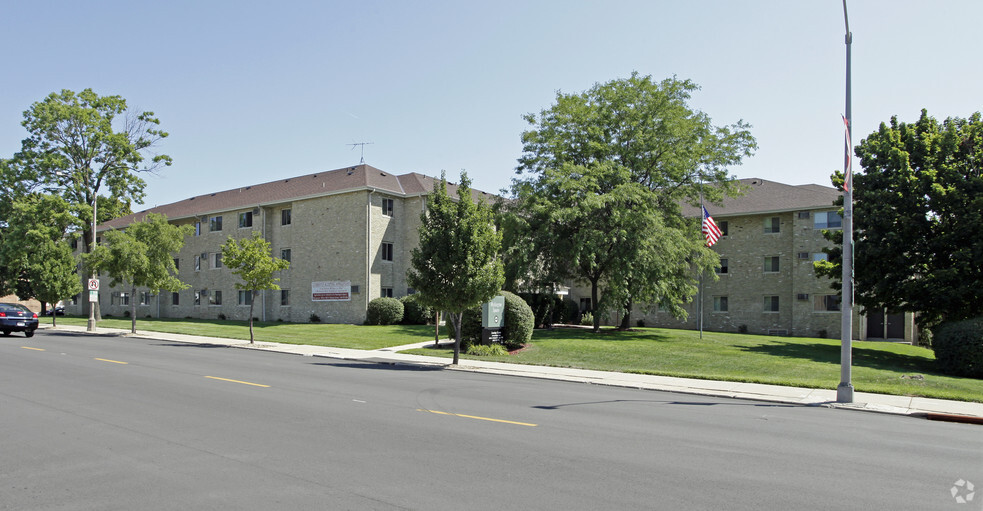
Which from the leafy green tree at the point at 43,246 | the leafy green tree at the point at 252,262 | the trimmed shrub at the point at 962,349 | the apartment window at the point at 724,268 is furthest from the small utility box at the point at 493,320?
the leafy green tree at the point at 43,246

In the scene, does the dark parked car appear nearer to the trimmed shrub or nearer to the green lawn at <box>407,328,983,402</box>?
the green lawn at <box>407,328,983,402</box>

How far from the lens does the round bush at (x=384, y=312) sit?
3500 cm

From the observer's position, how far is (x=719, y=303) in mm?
40219

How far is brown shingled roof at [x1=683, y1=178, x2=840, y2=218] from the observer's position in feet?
120

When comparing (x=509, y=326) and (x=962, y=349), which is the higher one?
(x=509, y=326)

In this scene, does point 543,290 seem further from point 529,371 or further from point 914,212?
point 914,212

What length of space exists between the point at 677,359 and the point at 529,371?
589cm

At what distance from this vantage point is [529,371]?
706 inches

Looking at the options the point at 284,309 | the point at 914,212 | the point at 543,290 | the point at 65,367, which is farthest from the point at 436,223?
the point at 284,309

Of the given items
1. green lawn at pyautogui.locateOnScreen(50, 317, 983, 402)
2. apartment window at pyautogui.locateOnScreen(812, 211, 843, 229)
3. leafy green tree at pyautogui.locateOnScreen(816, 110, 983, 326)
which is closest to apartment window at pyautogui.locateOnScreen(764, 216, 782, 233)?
apartment window at pyautogui.locateOnScreen(812, 211, 843, 229)

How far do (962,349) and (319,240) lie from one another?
1270 inches

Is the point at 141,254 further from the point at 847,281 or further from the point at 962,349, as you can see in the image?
the point at 962,349

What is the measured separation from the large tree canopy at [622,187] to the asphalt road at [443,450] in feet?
47.7

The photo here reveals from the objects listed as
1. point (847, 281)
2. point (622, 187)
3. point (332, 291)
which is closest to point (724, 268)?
point (622, 187)
